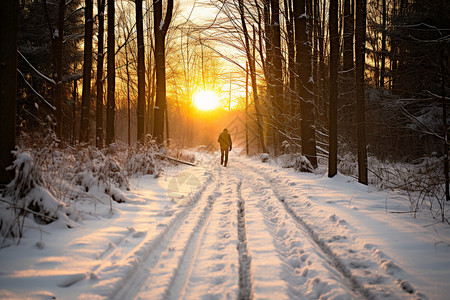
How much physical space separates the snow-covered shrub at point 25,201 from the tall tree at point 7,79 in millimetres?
163

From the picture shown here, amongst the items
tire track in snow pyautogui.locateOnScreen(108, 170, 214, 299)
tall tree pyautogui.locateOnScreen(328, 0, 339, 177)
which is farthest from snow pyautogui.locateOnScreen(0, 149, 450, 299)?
tall tree pyautogui.locateOnScreen(328, 0, 339, 177)

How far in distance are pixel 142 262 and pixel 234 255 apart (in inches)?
44.3

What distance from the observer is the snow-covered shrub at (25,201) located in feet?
10.1

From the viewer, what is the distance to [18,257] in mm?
2697

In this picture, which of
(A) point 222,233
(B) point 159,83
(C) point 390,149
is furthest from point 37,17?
(C) point 390,149

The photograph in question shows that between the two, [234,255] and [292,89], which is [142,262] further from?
[292,89]

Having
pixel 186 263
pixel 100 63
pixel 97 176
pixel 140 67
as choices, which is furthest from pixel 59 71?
pixel 186 263

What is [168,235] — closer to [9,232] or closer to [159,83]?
[9,232]

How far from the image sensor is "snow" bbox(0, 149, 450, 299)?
2.29 m

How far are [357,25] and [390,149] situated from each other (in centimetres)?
1091

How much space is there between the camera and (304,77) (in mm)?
9711

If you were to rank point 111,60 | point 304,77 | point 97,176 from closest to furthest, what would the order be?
1. point 97,176
2. point 304,77
3. point 111,60

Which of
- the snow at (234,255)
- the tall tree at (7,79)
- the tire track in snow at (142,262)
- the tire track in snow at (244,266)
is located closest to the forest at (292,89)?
the tall tree at (7,79)

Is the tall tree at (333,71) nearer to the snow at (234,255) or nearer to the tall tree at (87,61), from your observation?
the snow at (234,255)
